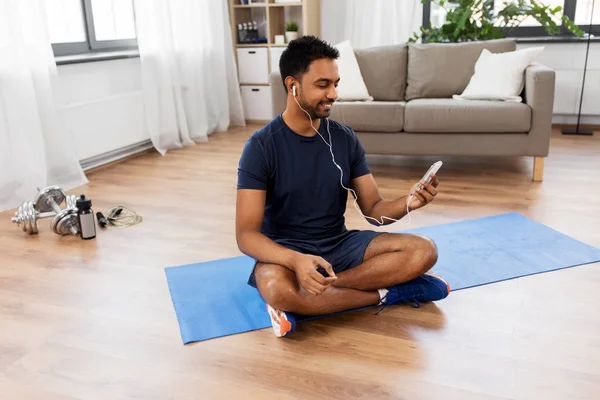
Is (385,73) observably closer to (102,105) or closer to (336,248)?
(102,105)

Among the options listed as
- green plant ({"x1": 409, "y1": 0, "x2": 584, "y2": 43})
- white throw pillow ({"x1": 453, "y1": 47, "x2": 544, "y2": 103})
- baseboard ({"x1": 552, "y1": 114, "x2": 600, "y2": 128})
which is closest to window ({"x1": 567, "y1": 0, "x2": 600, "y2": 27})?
green plant ({"x1": 409, "y1": 0, "x2": 584, "y2": 43})

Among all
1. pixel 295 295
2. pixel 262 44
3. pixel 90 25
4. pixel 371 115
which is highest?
pixel 90 25

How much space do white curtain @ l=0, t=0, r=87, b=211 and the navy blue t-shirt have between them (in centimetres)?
192

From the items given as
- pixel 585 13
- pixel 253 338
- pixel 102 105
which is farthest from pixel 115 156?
pixel 585 13

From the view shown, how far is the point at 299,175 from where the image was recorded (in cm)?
187

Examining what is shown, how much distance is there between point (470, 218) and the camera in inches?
113

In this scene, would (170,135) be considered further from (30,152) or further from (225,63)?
(30,152)

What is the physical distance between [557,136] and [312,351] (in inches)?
150

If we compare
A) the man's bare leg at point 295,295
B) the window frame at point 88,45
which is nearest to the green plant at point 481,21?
the window frame at point 88,45

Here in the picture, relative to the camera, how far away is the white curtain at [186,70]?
171 inches

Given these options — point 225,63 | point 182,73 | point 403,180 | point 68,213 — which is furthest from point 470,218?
point 225,63

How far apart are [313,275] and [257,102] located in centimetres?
423

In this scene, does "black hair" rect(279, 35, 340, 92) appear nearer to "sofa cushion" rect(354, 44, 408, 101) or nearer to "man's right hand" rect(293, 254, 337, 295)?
"man's right hand" rect(293, 254, 337, 295)

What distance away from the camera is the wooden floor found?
1.57 meters
